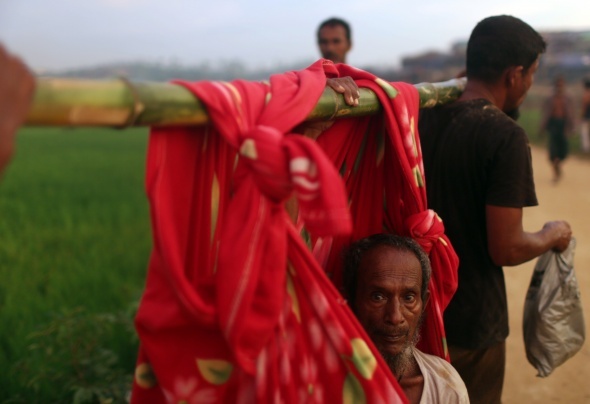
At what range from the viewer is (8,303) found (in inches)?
175

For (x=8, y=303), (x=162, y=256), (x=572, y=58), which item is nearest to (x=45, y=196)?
(x=8, y=303)

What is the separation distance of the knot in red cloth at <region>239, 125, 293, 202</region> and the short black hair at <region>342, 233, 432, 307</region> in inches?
28.1

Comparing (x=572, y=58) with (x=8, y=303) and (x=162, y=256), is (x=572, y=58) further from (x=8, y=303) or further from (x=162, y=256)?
(x=162, y=256)

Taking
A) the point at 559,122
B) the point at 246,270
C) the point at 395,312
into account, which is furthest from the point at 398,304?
the point at 559,122

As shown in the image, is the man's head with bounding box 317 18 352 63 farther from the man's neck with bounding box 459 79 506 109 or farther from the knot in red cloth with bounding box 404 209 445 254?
the knot in red cloth with bounding box 404 209 445 254

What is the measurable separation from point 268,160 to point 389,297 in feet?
2.67

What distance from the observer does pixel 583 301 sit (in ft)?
16.7

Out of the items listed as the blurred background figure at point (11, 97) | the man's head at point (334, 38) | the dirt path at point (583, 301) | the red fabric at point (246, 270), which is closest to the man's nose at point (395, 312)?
the red fabric at point (246, 270)

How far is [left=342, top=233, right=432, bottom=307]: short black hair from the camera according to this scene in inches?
74.0

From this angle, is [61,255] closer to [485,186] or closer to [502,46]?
[485,186]

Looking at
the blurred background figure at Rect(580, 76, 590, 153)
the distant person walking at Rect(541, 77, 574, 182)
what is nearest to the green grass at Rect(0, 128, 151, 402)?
the distant person walking at Rect(541, 77, 574, 182)

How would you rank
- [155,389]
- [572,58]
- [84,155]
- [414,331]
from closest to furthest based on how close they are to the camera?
[155,389]
[414,331]
[84,155]
[572,58]

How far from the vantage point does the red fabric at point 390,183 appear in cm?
175

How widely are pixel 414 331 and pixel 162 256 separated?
965 mm
